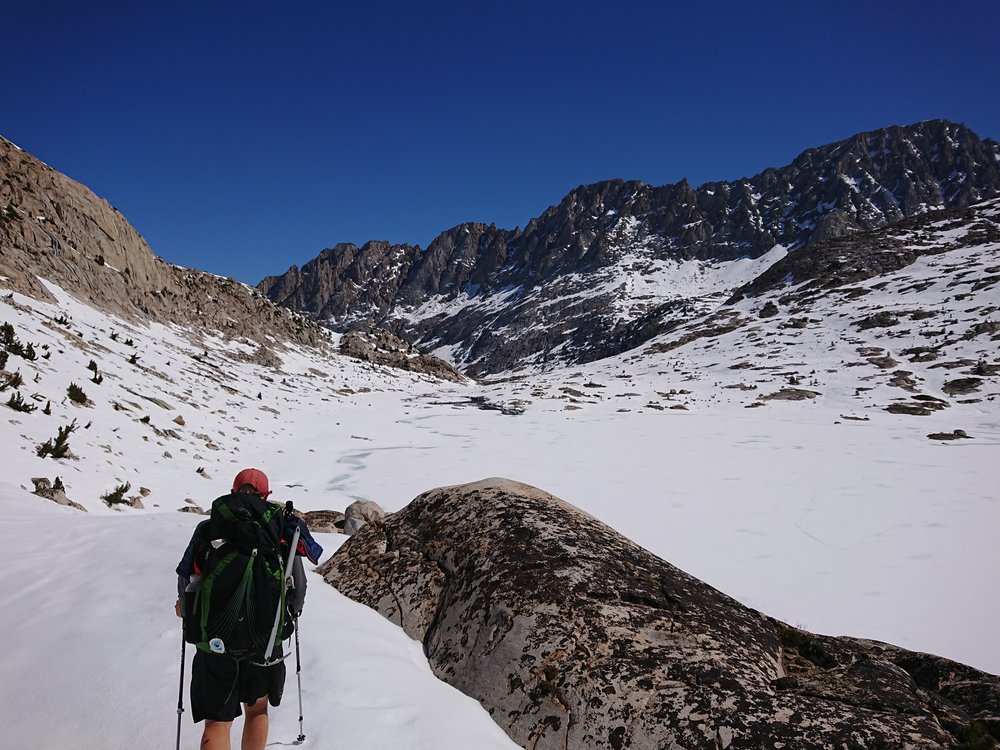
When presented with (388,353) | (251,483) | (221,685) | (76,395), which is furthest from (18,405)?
(388,353)

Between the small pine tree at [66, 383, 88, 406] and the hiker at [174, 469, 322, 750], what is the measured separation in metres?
12.0

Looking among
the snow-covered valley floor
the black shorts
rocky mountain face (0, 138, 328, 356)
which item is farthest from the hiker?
rocky mountain face (0, 138, 328, 356)

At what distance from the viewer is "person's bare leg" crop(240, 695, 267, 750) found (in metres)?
3.17

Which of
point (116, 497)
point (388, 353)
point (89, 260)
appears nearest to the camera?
point (116, 497)

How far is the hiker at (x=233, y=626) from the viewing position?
3129mm

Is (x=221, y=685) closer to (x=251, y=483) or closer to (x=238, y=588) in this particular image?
(x=238, y=588)

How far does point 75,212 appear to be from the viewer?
101 ft

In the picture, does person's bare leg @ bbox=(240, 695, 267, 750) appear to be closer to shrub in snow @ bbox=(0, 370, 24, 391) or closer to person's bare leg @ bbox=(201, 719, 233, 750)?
person's bare leg @ bbox=(201, 719, 233, 750)

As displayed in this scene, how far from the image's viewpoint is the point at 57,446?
9.57m

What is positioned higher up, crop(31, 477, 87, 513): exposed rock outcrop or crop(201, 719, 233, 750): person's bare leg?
crop(201, 719, 233, 750): person's bare leg

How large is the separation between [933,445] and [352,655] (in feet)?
72.3

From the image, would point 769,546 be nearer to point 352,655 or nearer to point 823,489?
point 823,489

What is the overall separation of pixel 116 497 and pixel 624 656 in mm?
9801

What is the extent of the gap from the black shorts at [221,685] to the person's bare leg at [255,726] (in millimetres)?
84
